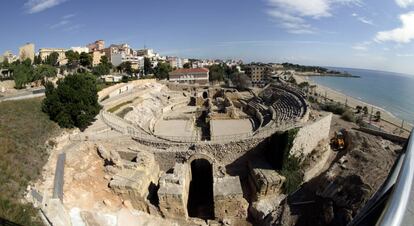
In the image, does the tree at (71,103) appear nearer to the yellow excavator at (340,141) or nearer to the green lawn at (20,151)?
the green lawn at (20,151)

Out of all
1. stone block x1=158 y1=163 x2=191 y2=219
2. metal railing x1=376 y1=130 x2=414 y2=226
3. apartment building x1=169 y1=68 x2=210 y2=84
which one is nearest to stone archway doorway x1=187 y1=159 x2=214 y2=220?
stone block x1=158 y1=163 x2=191 y2=219

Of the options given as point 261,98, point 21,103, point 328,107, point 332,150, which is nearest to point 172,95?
point 261,98

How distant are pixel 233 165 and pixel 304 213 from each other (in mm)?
6439

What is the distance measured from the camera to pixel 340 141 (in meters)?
20.5

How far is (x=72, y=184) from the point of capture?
13.3 meters

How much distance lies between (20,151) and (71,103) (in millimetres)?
6275

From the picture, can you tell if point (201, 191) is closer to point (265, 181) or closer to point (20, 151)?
point (265, 181)

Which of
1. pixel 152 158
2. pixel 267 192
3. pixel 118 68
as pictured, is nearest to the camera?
pixel 267 192

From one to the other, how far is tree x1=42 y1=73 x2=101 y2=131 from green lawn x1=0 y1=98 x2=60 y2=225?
0.68 metres

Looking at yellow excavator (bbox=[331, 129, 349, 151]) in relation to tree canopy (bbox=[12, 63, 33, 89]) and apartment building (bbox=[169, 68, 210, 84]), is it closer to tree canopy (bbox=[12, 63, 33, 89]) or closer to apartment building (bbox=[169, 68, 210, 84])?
tree canopy (bbox=[12, 63, 33, 89])

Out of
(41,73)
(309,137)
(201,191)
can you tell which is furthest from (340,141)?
(41,73)

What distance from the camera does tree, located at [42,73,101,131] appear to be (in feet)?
60.9

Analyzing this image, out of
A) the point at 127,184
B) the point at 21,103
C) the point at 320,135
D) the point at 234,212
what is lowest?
the point at 234,212

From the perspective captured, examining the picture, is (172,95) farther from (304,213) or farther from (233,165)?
(304,213)
